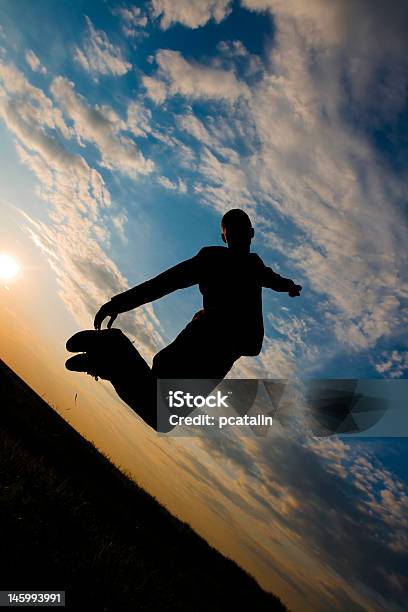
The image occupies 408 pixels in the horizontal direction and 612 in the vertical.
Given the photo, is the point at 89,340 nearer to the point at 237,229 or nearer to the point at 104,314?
the point at 104,314

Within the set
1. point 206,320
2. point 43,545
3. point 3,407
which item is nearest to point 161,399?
point 206,320

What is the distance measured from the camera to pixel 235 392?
3.75 metres

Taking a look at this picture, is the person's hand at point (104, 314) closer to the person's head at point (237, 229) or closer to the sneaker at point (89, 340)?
the sneaker at point (89, 340)

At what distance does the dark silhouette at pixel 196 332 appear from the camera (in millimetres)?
2719

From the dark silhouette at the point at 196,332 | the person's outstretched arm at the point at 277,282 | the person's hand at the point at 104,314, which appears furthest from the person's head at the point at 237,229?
the person's hand at the point at 104,314

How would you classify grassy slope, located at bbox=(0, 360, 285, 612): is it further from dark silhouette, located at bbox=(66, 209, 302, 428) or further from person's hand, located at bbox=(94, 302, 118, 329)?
person's hand, located at bbox=(94, 302, 118, 329)

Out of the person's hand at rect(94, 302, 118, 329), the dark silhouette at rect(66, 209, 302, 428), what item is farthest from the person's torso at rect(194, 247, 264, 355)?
the person's hand at rect(94, 302, 118, 329)

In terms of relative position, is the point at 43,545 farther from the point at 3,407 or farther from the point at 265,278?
the point at 3,407

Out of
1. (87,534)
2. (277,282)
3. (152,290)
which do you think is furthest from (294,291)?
(87,534)

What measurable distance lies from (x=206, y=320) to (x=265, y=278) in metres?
0.90

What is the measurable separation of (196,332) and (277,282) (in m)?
1.13

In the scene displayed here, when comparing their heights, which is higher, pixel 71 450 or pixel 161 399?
pixel 161 399

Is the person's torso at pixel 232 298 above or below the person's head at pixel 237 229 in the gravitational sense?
below

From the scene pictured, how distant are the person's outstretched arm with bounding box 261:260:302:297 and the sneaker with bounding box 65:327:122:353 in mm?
1684
